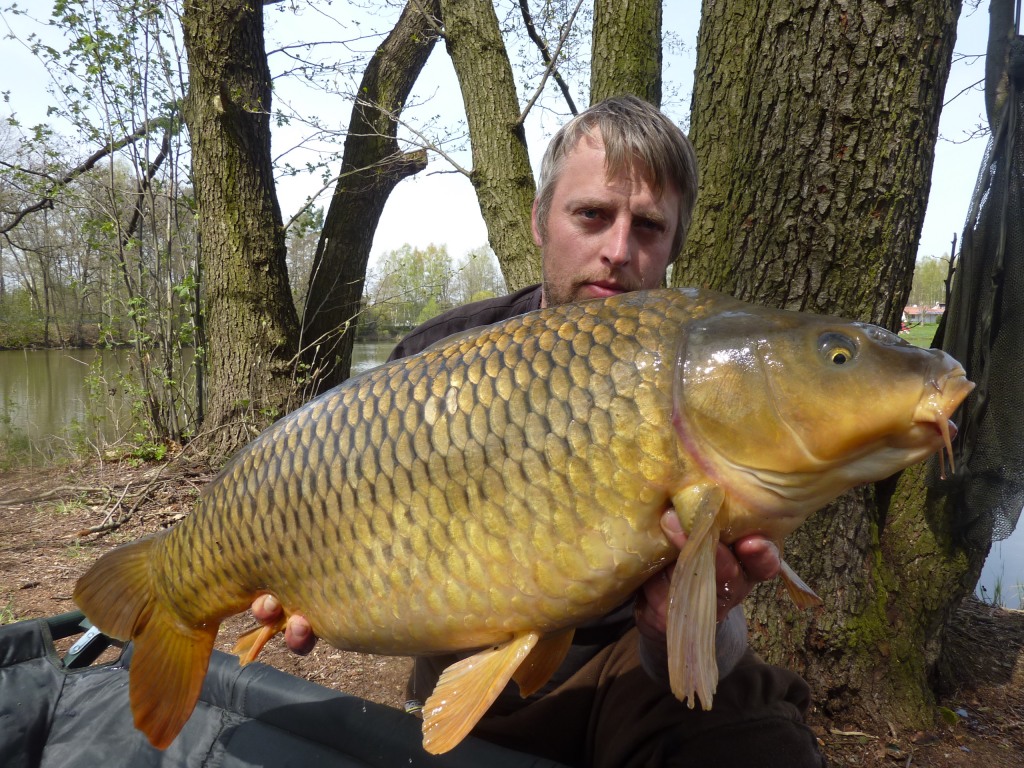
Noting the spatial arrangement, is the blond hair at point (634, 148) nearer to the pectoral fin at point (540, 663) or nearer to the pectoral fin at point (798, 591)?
the pectoral fin at point (798, 591)

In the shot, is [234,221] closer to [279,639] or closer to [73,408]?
[279,639]

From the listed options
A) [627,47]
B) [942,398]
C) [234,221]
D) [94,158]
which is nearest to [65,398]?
[94,158]

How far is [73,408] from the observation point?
315 inches

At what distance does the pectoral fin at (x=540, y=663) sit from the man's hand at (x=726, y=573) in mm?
112

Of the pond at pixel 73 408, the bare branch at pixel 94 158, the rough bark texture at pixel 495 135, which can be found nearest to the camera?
the rough bark texture at pixel 495 135

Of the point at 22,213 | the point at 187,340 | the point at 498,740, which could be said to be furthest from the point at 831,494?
the point at 22,213

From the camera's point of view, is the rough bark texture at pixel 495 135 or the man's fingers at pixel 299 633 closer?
the man's fingers at pixel 299 633

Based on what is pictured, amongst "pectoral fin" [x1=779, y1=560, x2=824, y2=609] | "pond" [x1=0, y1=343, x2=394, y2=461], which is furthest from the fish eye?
"pond" [x1=0, y1=343, x2=394, y2=461]

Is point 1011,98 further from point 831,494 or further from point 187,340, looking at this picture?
point 187,340

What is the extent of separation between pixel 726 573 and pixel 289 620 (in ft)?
2.19

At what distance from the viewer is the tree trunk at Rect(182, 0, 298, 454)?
406 cm

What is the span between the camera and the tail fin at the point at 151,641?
1199 millimetres

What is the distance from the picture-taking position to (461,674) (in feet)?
3.05

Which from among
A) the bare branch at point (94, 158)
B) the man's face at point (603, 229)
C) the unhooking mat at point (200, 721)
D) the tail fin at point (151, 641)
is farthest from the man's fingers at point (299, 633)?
the bare branch at point (94, 158)
